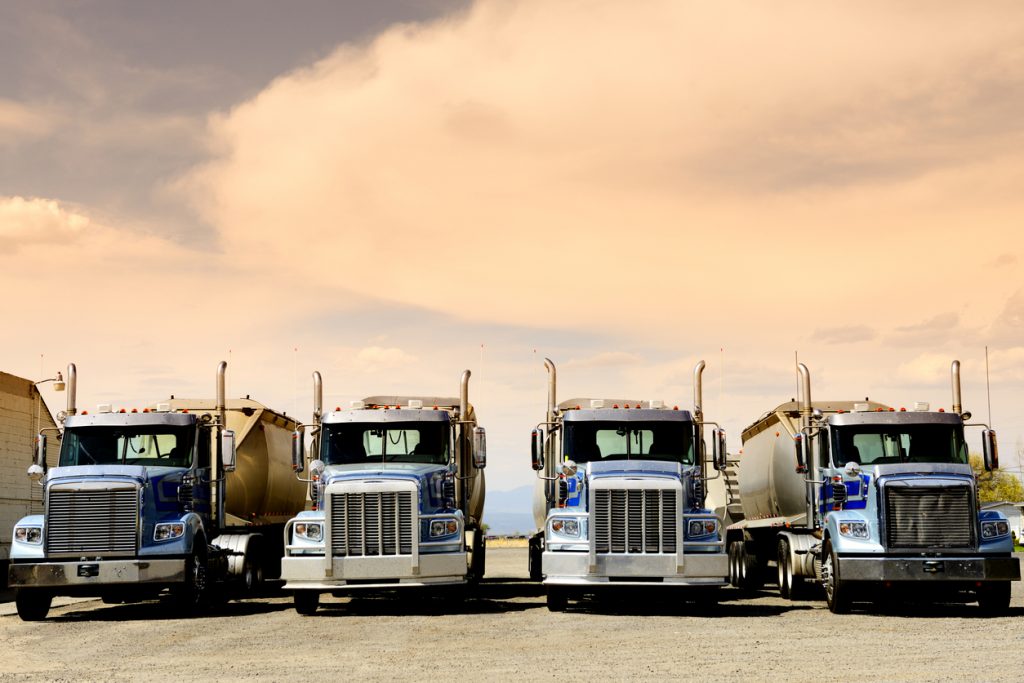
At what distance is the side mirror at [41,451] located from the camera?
20.6 metres

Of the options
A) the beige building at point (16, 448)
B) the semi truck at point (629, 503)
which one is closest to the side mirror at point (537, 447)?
the semi truck at point (629, 503)

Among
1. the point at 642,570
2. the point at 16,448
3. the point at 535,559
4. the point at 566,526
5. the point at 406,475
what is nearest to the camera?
the point at 642,570

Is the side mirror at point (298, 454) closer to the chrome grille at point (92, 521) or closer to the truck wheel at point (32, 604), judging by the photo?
the chrome grille at point (92, 521)

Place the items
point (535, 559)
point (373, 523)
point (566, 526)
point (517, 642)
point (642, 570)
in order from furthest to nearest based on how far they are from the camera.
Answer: point (535, 559), point (566, 526), point (373, 523), point (642, 570), point (517, 642)

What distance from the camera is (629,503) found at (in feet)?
A: 63.2

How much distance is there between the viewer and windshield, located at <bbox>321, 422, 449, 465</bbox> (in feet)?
67.5

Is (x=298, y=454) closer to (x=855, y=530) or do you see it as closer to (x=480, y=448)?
(x=480, y=448)

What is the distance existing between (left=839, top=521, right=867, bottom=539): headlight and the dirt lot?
1245 mm

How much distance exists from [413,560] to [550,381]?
14.5 feet

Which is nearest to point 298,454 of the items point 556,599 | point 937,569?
point 556,599

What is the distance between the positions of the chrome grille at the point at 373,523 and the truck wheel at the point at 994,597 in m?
8.85

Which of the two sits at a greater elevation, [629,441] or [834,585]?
[629,441]

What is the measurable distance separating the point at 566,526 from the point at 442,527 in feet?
6.38

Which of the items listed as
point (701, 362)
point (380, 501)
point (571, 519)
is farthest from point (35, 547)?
point (701, 362)
